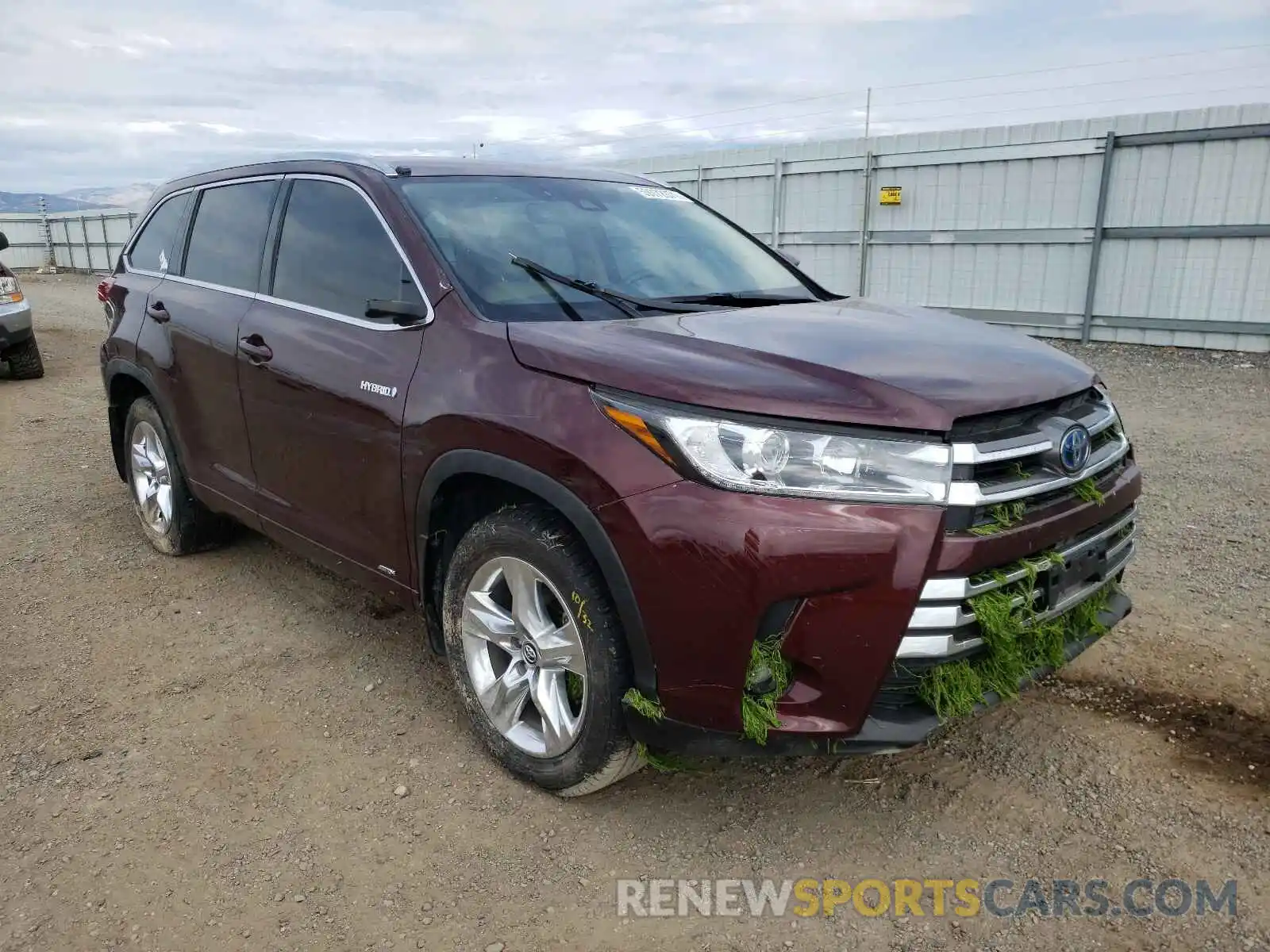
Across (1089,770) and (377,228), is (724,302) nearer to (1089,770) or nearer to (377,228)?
(377,228)

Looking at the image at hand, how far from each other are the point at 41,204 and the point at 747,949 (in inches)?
1442

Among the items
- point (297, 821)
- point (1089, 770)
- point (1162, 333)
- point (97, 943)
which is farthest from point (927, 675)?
point (1162, 333)

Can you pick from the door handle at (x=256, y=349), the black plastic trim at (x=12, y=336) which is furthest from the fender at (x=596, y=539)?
the black plastic trim at (x=12, y=336)

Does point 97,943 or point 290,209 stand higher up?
point 290,209

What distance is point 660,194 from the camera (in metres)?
4.06

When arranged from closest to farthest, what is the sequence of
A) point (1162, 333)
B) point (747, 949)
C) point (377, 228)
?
point (747, 949) < point (377, 228) < point (1162, 333)

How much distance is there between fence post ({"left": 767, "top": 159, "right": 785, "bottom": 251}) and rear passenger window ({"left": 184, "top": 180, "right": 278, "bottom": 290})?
10.4 meters

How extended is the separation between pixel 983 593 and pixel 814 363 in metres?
0.70

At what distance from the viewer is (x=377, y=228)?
127 inches

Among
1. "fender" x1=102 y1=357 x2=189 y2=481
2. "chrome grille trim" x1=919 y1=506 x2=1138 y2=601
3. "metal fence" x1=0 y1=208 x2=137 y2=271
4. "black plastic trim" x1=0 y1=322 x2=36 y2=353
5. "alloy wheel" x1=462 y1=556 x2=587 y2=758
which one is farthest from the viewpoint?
"metal fence" x1=0 y1=208 x2=137 y2=271

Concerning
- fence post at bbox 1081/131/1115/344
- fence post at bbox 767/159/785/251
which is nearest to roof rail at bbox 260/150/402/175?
fence post at bbox 1081/131/1115/344

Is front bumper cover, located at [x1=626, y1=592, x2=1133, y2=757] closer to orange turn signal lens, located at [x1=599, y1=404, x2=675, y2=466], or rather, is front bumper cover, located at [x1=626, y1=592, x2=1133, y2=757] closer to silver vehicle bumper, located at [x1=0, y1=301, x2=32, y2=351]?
orange turn signal lens, located at [x1=599, y1=404, x2=675, y2=466]

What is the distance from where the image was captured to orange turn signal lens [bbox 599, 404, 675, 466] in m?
2.30

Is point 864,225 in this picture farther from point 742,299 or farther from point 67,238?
point 67,238
